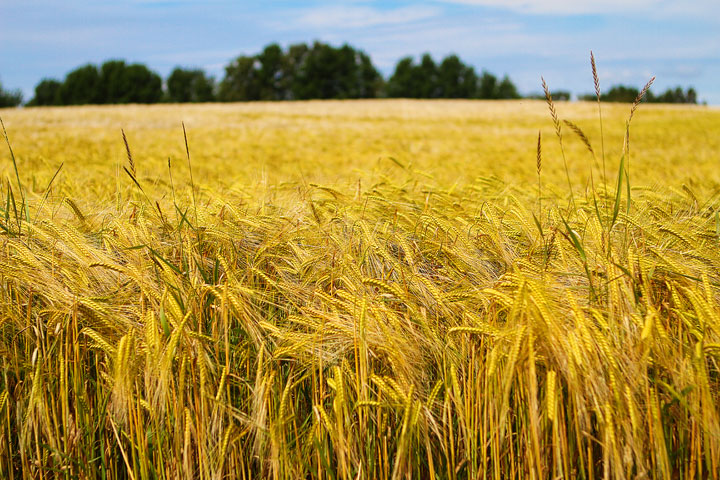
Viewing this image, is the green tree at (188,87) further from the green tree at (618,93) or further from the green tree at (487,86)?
the green tree at (618,93)

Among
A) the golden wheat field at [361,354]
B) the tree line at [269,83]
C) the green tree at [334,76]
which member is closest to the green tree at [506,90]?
the tree line at [269,83]

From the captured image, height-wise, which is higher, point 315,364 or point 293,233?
point 293,233

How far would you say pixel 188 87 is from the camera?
5266 centimetres

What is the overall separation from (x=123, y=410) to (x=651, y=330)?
42.0 inches

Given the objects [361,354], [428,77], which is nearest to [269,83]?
[428,77]

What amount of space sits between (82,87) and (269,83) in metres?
16.7

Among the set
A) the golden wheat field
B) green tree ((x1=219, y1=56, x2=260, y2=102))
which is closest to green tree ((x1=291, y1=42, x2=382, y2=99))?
green tree ((x1=219, y1=56, x2=260, y2=102))

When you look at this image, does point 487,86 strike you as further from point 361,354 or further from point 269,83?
point 361,354

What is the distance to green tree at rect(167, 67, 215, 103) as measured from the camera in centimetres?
5100

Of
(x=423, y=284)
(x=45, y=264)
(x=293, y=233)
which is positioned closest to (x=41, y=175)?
(x=45, y=264)

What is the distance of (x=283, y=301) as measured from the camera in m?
1.37

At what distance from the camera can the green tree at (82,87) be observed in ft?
160

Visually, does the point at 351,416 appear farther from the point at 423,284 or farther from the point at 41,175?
the point at 41,175

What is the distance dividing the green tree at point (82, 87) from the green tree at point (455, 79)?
3168cm
